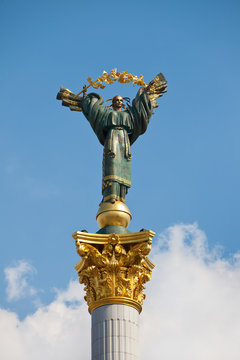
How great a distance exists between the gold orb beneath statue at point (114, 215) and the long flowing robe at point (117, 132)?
0.43 metres

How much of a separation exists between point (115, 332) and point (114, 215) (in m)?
5.09

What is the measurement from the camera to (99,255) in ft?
88.8

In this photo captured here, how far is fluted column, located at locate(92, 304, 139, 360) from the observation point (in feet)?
83.1

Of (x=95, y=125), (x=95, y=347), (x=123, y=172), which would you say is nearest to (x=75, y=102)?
(x=95, y=125)

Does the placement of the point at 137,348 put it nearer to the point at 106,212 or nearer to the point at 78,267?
the point at 78,267

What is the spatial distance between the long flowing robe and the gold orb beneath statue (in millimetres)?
433

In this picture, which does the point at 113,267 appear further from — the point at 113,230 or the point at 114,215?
the point at 114,215

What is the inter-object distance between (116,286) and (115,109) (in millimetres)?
9130

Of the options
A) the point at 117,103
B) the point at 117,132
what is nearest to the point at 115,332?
the point at 117,132

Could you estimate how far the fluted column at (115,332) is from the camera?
2533 centimetres

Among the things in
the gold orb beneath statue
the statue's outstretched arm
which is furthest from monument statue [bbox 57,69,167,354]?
the statue's outstretched arm

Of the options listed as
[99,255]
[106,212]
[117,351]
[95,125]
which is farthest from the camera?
[95,125]

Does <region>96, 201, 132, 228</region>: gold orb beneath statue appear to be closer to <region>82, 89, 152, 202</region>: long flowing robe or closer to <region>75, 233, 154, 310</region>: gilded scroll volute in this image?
<region>82, 89, 152, 202</region>: long flowing robe

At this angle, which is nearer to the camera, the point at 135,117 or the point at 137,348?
the point at 137,348
